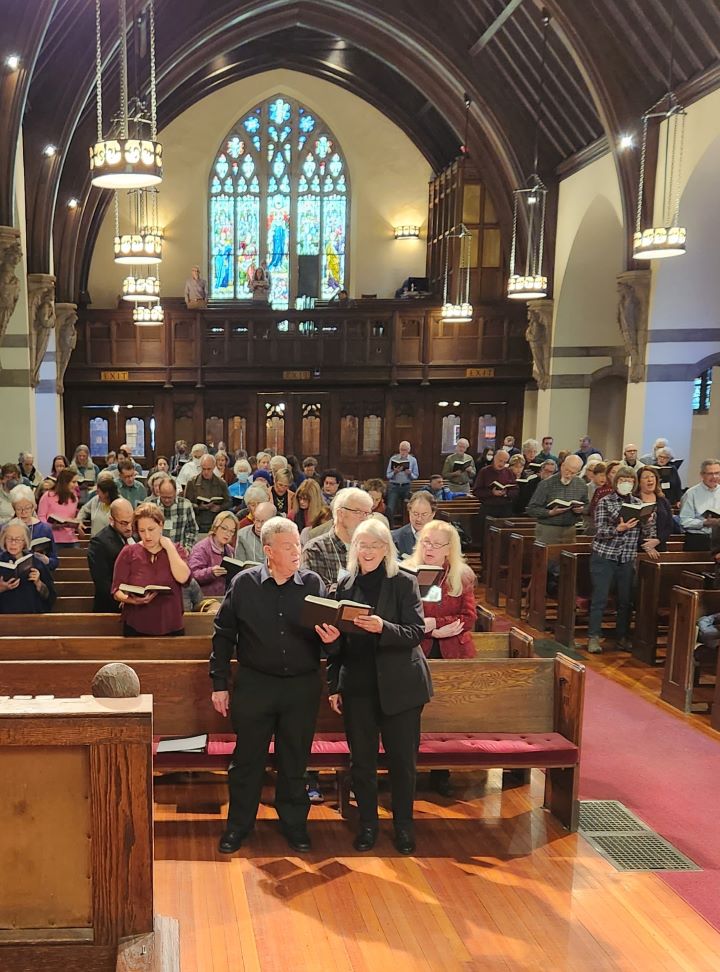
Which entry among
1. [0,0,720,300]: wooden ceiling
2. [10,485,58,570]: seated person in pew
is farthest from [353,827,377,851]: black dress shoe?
[0,0,720,300]: wooden ceiling

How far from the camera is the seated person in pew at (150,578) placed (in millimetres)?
5012

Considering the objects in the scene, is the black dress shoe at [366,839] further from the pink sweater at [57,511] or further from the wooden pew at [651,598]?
the pink sweater at [57,511]

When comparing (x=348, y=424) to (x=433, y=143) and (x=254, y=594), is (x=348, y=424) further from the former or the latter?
(x=254, y=594)

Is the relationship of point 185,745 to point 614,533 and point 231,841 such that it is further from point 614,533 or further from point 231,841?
point 614,533

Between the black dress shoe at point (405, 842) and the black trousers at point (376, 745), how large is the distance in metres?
0.09

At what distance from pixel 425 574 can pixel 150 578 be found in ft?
5.62

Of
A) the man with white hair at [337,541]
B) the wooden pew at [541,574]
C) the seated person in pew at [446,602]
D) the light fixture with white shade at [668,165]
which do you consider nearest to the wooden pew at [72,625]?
the man with white hair at [337,541]

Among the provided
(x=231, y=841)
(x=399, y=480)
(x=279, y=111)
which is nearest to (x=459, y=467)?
(x=399, y=480)

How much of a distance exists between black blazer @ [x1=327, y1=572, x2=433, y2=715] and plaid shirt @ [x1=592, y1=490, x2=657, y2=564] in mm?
4234

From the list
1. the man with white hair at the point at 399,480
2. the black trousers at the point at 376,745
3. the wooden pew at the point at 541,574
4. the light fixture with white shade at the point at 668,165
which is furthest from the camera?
the man with white hair at the point at 399,480

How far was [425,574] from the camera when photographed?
4.41m

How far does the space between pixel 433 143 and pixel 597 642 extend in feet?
52.8

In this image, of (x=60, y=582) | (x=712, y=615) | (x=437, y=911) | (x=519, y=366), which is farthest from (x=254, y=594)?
(x=519, y=366)

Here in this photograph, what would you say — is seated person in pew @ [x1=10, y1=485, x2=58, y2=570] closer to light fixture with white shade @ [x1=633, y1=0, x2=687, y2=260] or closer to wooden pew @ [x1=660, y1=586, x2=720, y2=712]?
Answer: wooden pew @ [x1=660, y1=586, x2=720, y2=712]
